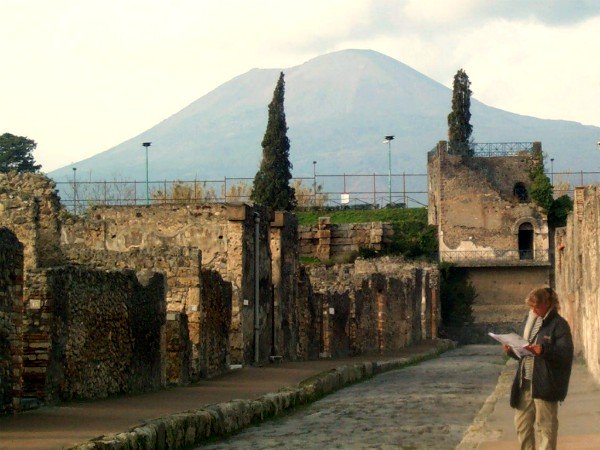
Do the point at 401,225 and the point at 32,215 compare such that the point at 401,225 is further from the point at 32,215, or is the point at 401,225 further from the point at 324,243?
the point at 32,215

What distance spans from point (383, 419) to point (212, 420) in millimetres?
2978

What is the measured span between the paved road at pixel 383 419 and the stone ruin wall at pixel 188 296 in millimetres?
2348

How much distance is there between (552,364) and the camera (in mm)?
11609

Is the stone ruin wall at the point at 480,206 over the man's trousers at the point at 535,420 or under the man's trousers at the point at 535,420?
over

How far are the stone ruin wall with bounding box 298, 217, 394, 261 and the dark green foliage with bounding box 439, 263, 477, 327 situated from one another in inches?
160

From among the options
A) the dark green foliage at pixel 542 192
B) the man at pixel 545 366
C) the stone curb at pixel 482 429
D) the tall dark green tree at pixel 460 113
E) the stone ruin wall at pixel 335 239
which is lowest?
the stone curb at pixel 482 429

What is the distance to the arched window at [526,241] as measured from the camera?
77.9m

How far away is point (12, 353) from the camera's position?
1383 cm

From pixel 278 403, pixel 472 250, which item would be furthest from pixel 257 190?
pixel 278 403

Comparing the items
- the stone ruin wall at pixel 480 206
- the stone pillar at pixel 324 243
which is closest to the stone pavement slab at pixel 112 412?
the stone pillar at pixel 324 243

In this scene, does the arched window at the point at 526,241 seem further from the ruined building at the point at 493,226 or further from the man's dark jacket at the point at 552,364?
the man's dark jacket at the point at 552,364

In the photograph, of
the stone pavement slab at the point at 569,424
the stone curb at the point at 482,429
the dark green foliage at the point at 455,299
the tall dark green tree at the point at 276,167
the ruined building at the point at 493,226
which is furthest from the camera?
the ruined building at the point at 493,226

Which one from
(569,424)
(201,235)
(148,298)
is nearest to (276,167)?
(201,235)

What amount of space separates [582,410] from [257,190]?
53.5 m
